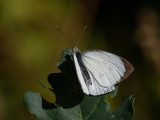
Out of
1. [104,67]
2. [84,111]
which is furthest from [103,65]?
[84,111]

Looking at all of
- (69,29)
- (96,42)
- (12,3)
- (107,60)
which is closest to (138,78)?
(96,42)

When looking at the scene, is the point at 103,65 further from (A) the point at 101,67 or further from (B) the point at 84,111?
(B) the point at 84,111

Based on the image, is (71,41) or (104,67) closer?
(104,67)

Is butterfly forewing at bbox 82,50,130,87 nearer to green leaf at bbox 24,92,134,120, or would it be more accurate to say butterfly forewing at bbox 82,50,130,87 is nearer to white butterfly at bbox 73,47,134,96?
white butterfly at bbox 73,47,134,96

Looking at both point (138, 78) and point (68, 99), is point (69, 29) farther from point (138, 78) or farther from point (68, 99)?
point (68, 99)

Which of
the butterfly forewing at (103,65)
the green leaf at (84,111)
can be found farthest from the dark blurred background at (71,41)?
the green leaf at (84,111)

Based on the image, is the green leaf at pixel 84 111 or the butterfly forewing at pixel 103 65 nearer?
the green leaf at pixel 84 111

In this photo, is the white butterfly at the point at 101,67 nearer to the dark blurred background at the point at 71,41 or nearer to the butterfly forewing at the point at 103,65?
the butterfly forewing at the point at 103,65
